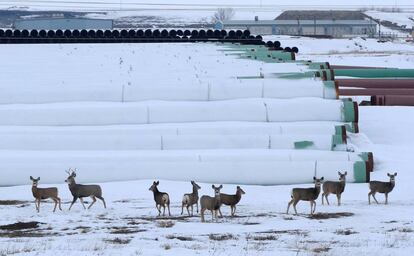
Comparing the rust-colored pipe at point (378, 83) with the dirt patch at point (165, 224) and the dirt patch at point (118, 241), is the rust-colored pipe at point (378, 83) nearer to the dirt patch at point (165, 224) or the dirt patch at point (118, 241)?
the dirt patch at point (165, 224)

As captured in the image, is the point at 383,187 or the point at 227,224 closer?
the point at 227,224

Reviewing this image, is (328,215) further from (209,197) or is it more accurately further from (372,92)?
(372,92)

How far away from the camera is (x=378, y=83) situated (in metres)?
42.6

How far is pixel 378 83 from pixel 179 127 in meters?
17.5

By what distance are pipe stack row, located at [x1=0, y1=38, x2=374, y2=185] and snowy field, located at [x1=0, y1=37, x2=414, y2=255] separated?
537mm

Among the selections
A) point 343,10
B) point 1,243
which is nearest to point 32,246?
point 1,243

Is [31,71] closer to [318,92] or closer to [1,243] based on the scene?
[318,92]

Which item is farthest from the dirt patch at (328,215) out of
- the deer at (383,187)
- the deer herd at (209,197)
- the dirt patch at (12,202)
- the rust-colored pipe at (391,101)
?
the rust-colored pipe at (391,101)

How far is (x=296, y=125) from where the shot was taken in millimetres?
27719

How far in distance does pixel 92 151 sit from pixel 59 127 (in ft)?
6.31

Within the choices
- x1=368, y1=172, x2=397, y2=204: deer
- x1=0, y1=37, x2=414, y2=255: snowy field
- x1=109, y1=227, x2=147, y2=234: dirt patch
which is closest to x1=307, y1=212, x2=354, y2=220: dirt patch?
x1=0, y1=37, x2=414, y2=255: snowy field

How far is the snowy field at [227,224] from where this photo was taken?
15477 mm

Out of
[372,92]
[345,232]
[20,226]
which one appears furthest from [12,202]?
[372,92]

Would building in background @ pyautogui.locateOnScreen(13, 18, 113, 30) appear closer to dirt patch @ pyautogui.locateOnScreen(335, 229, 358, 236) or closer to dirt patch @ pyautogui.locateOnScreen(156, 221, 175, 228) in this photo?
dirt patch @ pyautogui.locateOnScreen(156, 221, 175, 228)
